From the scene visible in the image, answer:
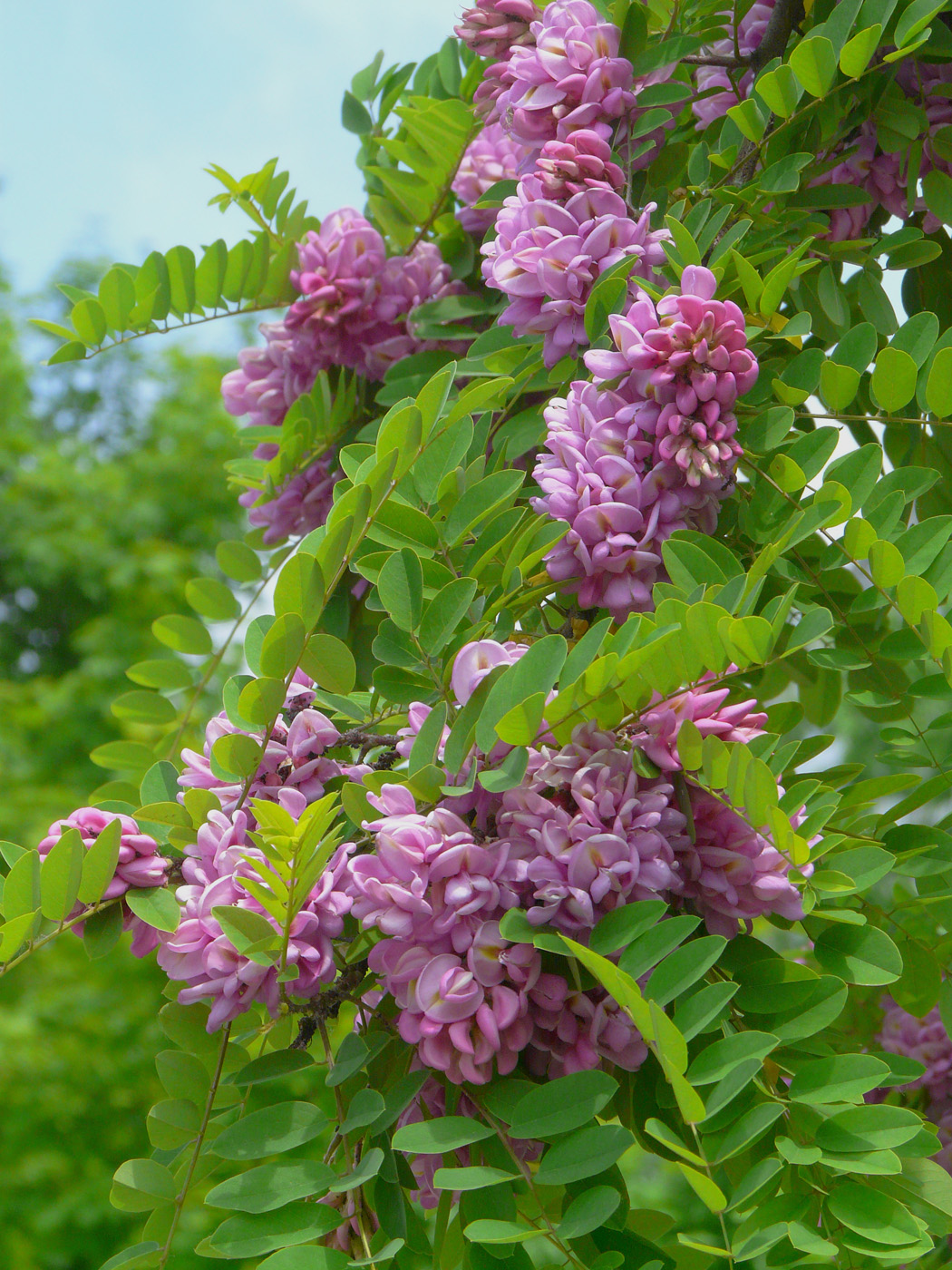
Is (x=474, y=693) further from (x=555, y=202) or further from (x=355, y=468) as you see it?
(x=555, y=202)

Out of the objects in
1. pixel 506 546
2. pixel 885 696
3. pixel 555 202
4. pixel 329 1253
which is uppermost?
pixel 555 202

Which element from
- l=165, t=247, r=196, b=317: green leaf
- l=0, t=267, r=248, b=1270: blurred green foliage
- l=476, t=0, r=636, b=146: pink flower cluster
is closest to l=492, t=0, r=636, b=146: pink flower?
l=476, t=0, r=636, b=146: pink flower cluster

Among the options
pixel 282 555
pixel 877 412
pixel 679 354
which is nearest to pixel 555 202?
pixel 679 354

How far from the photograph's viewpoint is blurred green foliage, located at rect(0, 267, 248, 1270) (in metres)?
4.09

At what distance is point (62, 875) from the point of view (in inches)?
22.0

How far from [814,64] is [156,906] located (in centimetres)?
61

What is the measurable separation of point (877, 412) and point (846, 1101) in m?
0.48

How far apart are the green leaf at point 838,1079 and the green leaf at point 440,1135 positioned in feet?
0.50

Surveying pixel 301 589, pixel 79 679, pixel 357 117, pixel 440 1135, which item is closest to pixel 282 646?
pixel 301 589

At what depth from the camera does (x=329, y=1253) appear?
1.63ft

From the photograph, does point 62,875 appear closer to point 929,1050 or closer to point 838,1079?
point 838,1079

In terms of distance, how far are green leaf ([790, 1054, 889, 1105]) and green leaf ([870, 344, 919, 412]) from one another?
40 cm

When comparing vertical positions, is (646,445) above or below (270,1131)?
above

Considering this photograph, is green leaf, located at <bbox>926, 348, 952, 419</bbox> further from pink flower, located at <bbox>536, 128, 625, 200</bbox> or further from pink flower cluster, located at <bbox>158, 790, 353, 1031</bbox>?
pink flower cluster, located at <bbox>158, 790, 353, 1031</bbox>
